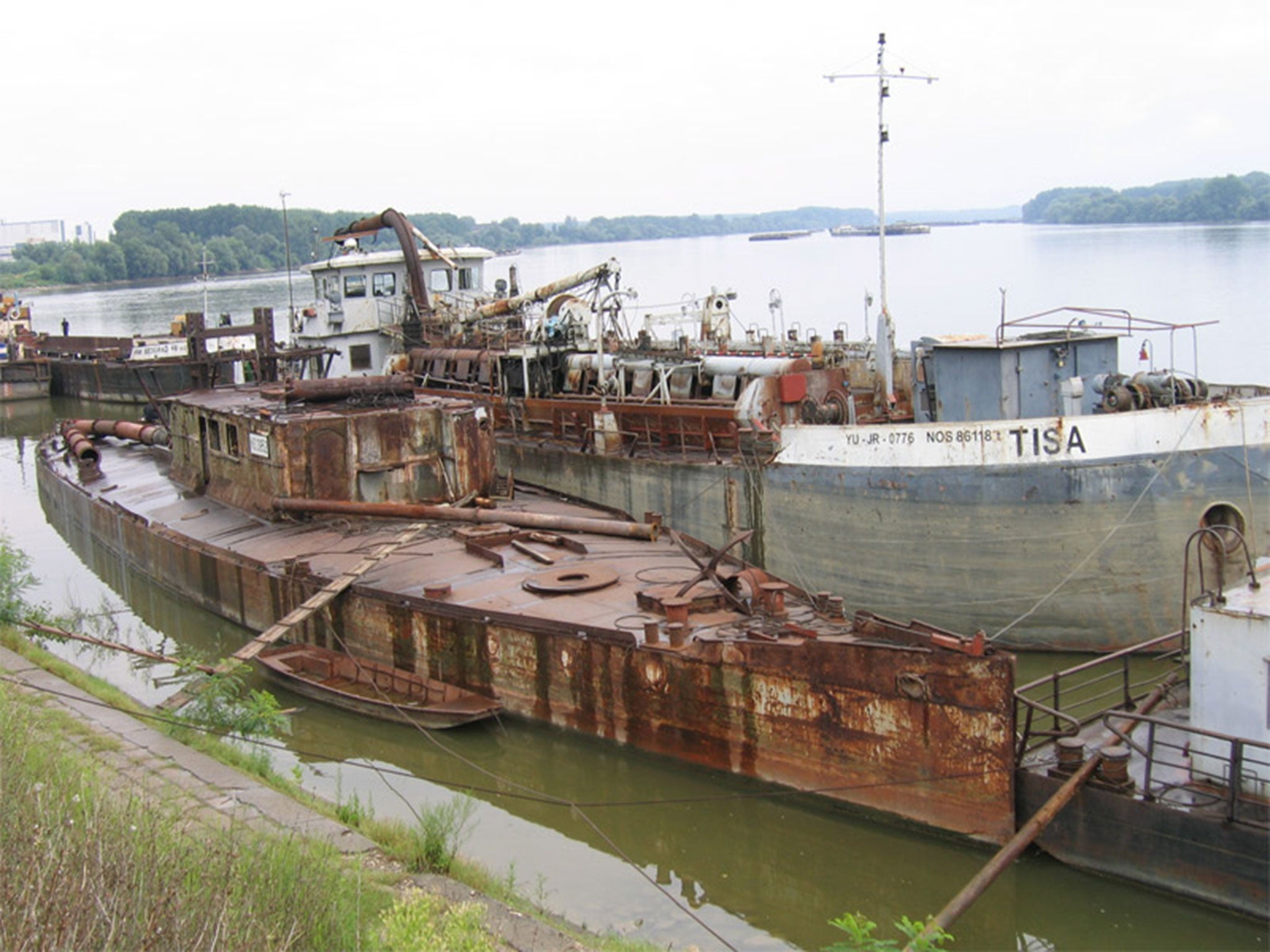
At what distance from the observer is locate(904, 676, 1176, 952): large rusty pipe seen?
9.62 m

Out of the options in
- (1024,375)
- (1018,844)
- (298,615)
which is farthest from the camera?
(1024,375)

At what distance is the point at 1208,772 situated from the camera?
Result: 10484 millimetres

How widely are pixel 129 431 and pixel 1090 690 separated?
1025 inches

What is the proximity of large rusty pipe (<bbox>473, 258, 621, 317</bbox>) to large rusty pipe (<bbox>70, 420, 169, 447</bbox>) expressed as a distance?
9059 mm

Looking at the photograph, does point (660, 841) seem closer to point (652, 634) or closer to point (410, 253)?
point (652, 634)

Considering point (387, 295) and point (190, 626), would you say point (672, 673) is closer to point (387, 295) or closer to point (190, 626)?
point (190, 626)

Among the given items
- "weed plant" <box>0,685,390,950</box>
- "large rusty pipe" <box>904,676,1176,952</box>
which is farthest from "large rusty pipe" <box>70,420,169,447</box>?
"large rusty pipe" <box>904,676,1176,952</box>

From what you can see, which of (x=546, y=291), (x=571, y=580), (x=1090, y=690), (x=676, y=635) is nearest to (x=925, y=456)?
(x=1090, y=690)

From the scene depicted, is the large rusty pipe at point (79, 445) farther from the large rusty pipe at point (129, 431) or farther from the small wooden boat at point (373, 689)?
the small wooden boat at point (373, 689)

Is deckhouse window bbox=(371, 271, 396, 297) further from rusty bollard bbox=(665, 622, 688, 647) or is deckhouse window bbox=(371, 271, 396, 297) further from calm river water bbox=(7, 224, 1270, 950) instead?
rusty bollard bbox=(665, 622, 688, 647)

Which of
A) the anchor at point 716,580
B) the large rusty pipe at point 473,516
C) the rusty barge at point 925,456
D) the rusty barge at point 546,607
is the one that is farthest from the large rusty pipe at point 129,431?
the anchor at point 716,580

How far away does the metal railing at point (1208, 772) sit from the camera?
390 inches

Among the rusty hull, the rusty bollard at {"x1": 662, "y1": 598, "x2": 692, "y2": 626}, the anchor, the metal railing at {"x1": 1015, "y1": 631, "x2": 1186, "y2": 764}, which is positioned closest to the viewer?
the metal railing at {"x1": 1015, "y1": 631, "x2": 1186, "y2": 764}

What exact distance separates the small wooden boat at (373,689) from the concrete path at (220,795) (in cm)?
342
